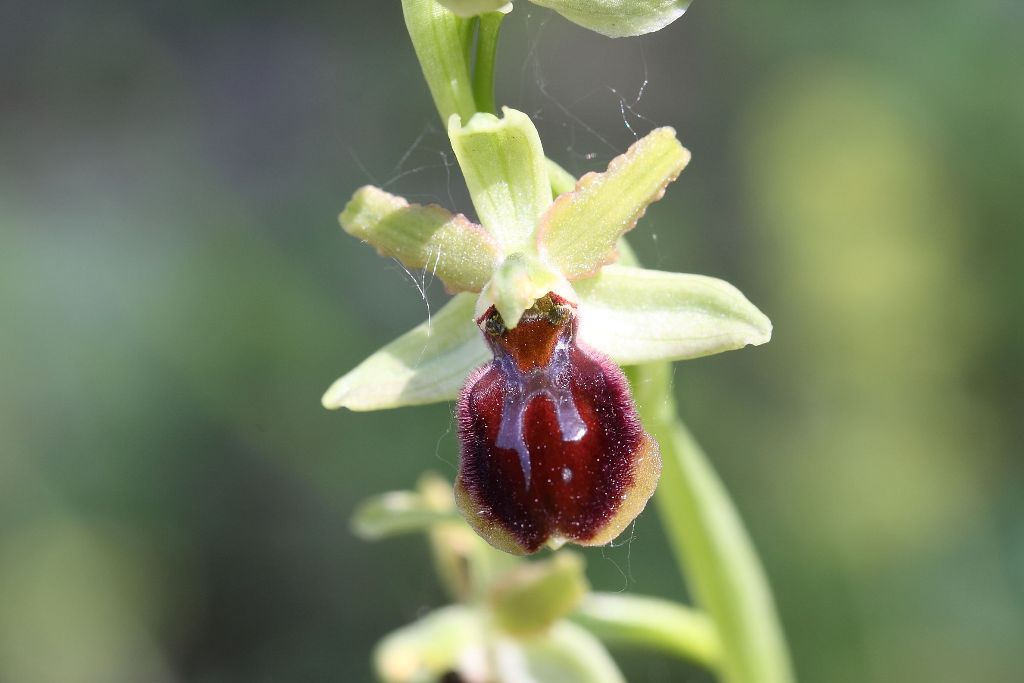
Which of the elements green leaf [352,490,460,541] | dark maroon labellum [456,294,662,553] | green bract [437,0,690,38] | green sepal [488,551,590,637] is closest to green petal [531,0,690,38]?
green bract [437,0,690,38]

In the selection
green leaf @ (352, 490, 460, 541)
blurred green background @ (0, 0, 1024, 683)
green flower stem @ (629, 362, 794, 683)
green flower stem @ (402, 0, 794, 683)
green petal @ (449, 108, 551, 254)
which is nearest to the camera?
green petal @ (449, 108, 551, 254)

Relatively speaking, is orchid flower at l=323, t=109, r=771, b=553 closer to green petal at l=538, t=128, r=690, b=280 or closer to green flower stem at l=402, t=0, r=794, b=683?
green petal at l=538, t=128, r=690, b=280

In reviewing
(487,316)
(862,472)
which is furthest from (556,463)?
(862,472)

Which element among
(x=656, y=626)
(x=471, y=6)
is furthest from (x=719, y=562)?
(x=471, y=6)

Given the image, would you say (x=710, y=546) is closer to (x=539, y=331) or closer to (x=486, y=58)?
(x=539, y=331)

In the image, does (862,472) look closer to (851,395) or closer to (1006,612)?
(851,395)

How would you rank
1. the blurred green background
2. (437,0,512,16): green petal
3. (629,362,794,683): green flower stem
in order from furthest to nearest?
1. the blurred green background
2. (629,362,794,683): green flower stem
3. (437,0,512,16): green petal

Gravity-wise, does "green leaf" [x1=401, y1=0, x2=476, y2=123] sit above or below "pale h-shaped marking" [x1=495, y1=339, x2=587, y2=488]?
above
